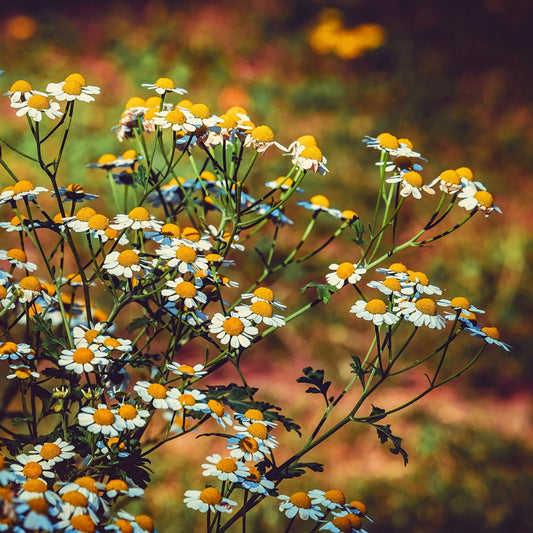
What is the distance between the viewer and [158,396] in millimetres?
1151

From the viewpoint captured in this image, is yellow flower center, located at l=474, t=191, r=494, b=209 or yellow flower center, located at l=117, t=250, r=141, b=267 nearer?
yellow flower center, located at l=117, t=250, r=141, b=267

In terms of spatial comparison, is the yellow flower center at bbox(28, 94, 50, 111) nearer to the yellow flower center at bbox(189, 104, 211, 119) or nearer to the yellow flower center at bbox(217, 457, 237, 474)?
the yellow flower center at bbox(189, 104, 211, 119)

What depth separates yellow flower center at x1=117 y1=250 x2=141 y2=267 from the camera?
1.20 metres

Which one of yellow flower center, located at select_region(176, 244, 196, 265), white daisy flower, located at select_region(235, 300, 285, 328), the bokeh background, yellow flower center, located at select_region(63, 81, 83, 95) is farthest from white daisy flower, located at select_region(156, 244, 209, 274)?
the bokeh background

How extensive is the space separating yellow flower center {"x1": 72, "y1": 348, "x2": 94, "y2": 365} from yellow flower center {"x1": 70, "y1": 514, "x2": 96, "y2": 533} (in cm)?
29

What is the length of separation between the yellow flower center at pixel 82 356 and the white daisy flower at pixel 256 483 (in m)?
0.31

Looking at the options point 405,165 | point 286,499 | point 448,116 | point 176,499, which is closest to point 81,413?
point 286,499

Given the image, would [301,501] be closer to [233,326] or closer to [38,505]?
[233,326]

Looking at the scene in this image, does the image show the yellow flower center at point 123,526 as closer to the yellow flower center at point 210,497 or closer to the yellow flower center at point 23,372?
the yellow flower center at point 210,497

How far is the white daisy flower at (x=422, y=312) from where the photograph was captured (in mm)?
1247

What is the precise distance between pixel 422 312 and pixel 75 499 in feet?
2.17

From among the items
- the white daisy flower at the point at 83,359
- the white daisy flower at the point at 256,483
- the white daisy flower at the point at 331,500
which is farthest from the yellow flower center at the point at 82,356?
the white daisy flower at the point at 331,500

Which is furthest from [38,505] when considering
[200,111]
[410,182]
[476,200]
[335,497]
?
[476,200]

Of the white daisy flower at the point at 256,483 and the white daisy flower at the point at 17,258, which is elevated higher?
the white daisy flower at the point at 17,258
